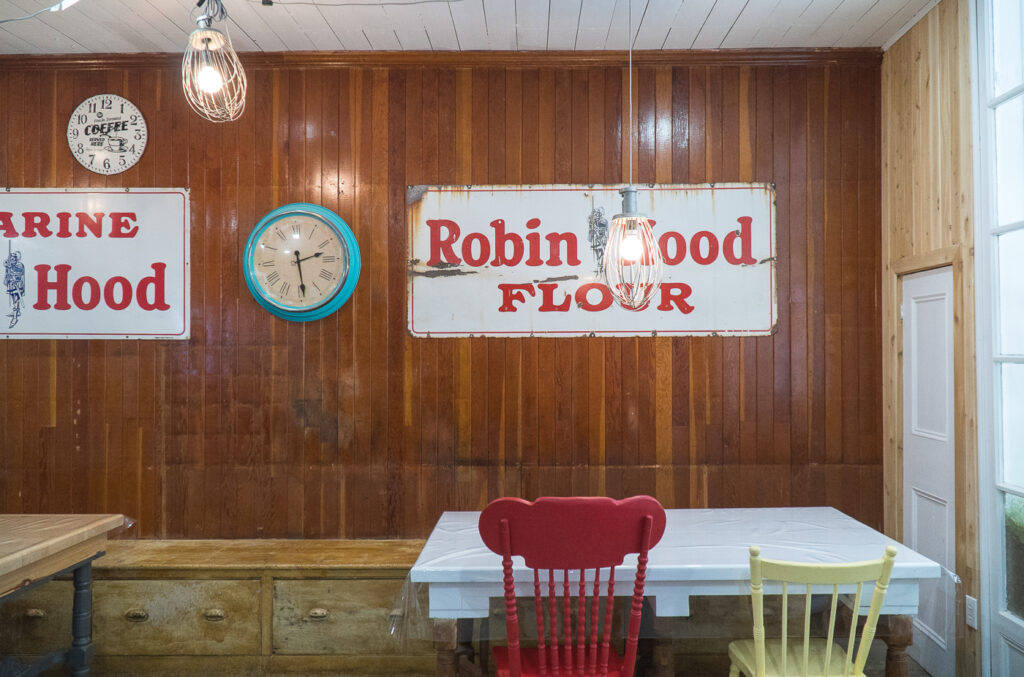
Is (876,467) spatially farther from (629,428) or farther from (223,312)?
(223,312)

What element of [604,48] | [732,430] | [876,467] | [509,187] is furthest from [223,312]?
[876,467]

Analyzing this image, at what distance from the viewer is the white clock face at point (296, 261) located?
10.6 ft

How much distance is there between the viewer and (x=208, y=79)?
6.53ft

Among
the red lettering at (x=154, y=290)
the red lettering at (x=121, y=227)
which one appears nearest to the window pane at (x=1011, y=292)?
the red lettering at (x=154, y=290)

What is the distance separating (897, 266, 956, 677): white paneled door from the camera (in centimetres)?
279

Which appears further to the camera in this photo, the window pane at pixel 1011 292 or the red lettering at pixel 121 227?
the red lettering at pixel 121 227

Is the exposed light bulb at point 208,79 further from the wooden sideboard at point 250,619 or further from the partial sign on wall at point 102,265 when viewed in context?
the wooden sideboard at point 250,619

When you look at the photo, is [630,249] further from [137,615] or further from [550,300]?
[137,615]

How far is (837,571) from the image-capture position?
1.92 m

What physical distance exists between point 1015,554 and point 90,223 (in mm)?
4111

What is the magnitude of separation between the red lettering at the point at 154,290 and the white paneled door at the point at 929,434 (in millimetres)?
3414

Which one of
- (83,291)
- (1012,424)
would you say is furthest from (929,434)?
(83,291)

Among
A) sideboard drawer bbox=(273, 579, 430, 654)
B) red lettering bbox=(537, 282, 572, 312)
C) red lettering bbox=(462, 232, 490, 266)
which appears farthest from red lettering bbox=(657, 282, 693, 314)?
sideboard drawer bbox=(273, 579, 430, 654)

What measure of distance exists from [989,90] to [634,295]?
150 cm
